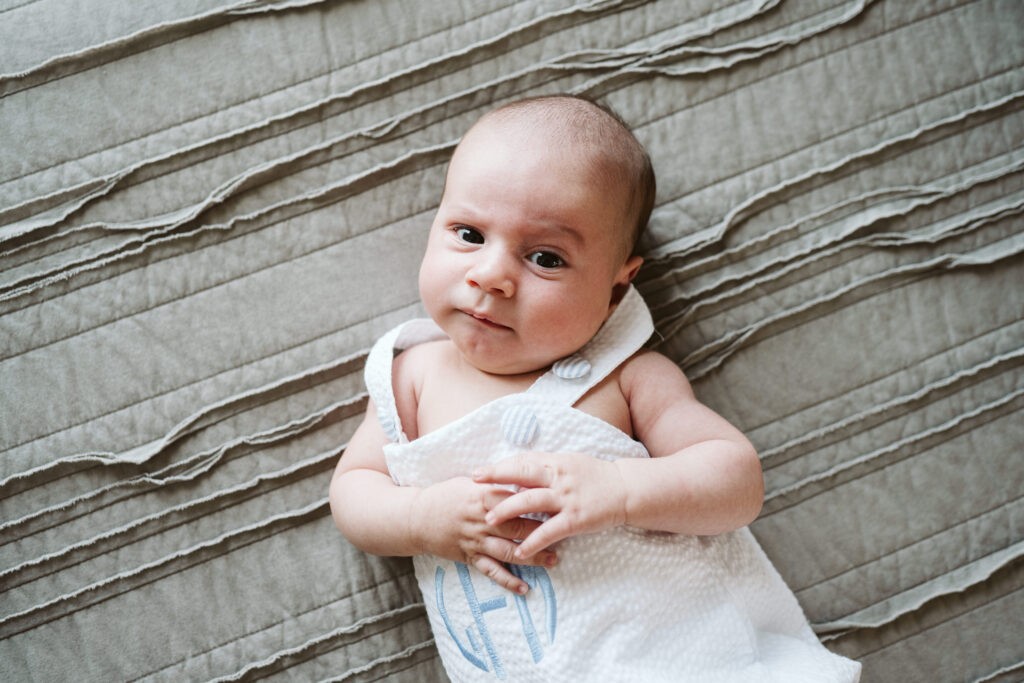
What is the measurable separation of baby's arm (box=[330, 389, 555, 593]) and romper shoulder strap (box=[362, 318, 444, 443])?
0.12 feet

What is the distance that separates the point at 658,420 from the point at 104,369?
68 cm

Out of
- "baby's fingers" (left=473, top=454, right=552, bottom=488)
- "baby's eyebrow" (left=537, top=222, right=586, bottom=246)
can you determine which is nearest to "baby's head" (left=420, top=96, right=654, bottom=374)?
"baby's eyebrow" (left=537, top=222, right=586, bottom=246)

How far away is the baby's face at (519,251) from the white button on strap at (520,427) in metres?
0.06

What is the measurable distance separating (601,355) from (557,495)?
0.65 feet

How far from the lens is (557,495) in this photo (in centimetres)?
78

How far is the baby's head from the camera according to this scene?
2.71ft

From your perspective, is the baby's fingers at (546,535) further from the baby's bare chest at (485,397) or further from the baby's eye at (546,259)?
the baby's eye at (546,259)

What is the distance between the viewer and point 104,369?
99 centimetres

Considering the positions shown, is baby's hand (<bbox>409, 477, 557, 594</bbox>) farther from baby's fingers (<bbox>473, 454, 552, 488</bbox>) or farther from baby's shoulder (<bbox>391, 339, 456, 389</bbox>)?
baby's shoulder (<bbox>391, 339, 456, 389</bbox>)

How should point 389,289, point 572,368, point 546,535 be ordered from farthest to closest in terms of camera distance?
point 389,289 → point 572,368 → point 546,535

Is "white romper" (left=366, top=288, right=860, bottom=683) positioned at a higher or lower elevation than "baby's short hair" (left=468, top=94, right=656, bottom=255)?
lower

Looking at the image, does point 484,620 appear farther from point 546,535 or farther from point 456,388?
point 456,388

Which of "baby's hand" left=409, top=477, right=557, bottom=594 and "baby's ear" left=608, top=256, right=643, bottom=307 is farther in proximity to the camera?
"baby's ear" left=608, top=256, right=643, bottom=307

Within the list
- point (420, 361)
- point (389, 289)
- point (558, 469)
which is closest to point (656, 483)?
point (558, 469)
